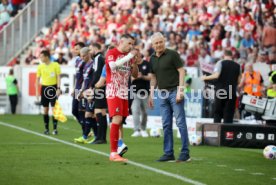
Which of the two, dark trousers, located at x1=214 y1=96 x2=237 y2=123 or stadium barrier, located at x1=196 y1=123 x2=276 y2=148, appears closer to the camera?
stadium barrier, located at x1=196 y1=123 x2=276 y2=148

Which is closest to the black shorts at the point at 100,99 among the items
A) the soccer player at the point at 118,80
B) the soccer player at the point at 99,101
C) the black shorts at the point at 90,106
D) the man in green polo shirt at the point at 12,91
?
the soccer player at the point at 99,101

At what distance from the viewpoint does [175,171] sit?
42.5 ft

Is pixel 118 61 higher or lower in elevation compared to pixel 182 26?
lower

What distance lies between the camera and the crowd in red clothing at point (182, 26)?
28844mm

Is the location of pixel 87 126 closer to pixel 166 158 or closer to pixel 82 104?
pixel 82 104

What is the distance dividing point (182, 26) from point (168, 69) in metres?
17.4

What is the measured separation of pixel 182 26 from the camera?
32.2 meters

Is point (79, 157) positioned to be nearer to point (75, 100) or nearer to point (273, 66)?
point (75, 100)

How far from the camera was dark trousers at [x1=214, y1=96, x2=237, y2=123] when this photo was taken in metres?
20.8

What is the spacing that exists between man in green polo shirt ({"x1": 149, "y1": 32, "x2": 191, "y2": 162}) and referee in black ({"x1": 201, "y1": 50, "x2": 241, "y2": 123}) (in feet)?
19.1

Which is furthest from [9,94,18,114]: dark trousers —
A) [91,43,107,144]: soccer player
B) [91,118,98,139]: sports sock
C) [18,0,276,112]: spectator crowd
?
[91,43,107,144]: soccer player

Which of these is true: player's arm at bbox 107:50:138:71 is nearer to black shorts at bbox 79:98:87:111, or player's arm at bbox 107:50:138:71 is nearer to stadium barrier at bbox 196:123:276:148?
stadium barrier at bbox 196:123:276:148

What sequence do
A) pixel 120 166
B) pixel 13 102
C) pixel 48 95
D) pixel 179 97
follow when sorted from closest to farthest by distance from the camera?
1. pixel 120 166
2. pixel 179 97
3. pixel 48 95
4. pixel 13 102

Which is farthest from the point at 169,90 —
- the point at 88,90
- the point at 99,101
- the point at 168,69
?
the point at 88,90
